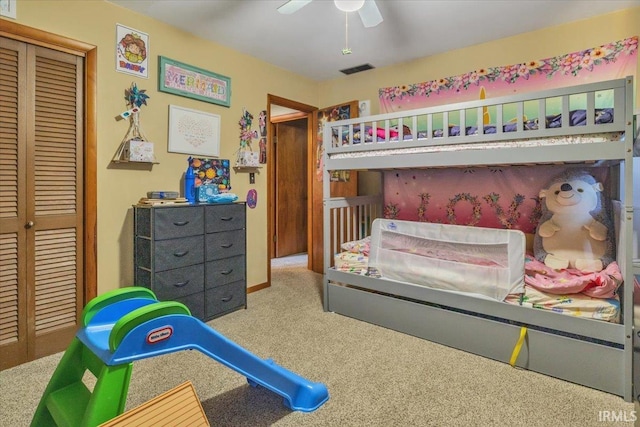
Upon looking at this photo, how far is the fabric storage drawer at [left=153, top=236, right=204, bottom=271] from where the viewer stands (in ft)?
7.91

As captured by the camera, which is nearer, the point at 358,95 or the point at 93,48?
the point at 93,48

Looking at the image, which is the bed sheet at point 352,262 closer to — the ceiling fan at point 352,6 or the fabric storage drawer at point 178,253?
the fabric storage drawer at point 178,253

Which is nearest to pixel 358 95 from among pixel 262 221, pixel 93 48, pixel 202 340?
pixel 262 221

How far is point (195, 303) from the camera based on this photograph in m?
2.63

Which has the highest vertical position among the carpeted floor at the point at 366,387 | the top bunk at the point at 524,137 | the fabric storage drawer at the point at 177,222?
the top bunk at the point at 524,137

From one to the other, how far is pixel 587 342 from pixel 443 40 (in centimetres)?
257

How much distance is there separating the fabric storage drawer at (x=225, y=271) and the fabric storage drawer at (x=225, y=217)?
0.27 metres

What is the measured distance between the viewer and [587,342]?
1.79 metres

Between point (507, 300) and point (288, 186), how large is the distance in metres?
3.68

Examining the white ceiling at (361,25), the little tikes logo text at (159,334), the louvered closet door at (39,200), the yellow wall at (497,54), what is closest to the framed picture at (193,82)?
the white ceiling at (361,25)

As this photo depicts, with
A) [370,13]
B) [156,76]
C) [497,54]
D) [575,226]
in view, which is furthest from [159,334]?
[497,54]

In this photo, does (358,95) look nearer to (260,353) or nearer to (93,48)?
(93,48)

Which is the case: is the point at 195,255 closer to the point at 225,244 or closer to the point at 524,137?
the point at 225,244

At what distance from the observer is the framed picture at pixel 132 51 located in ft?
8.11
